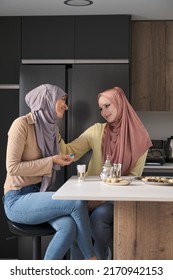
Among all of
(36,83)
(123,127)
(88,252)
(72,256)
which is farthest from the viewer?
(36,83)

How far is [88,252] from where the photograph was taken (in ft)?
9.73

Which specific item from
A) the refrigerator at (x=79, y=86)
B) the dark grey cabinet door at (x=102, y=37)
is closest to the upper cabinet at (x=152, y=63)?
the dark grey cabinet door at (x=102, y=37)

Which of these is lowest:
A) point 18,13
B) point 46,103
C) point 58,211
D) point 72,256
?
point 72,256

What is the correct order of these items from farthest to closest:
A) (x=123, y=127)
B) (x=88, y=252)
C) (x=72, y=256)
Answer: (x=123, y=127) → (x=72, y=256) → (x=88, y=252)

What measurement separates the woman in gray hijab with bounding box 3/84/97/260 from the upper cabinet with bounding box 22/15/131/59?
1.22 meters

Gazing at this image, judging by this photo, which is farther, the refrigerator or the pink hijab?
the refrigerator

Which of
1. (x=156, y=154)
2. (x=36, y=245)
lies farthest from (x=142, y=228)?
(x=156, y=154)

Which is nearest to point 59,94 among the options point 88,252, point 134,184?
point 134,184

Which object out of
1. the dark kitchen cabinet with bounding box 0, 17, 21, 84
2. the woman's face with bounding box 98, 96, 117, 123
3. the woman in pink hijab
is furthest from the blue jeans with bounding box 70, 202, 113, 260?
the dark kitchen cabinet with bounding box 0, 17, 21, 84

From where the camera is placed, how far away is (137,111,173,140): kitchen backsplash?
16.9 feet

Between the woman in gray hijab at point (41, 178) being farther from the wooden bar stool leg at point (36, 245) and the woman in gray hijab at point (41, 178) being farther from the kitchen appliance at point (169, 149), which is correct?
the kitchen appliance at point (169, 149)

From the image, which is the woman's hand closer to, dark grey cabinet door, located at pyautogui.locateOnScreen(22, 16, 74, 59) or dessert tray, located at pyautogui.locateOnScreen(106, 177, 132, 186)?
dessert tray, located at pyautogui.locateOnScreen(106, 177, 132, 186)

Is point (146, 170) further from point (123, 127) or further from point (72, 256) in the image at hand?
point (72, 256)

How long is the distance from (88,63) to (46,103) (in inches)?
49.8
